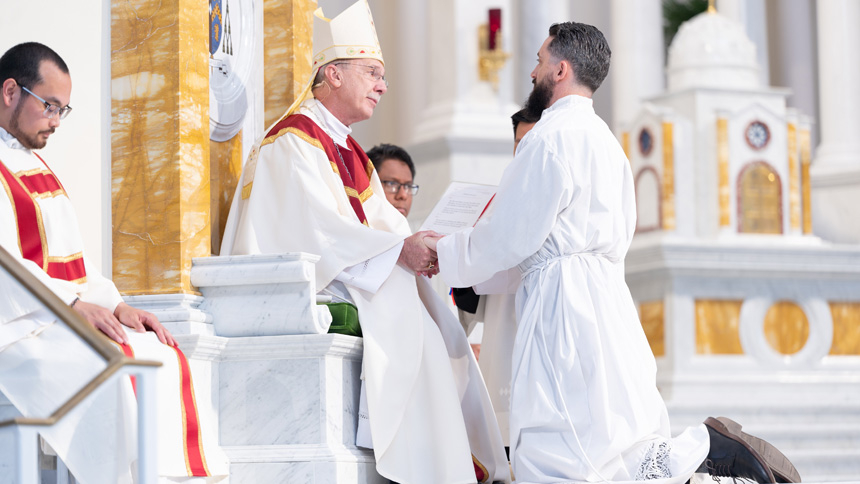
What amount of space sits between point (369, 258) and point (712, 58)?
880cm

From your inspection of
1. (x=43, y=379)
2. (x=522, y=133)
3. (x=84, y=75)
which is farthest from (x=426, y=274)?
(x=43, y=379)

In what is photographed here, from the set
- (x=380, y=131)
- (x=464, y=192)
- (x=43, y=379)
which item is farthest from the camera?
(x=380, y=131)

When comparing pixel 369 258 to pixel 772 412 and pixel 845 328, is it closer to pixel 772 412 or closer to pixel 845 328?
pixel 772 412

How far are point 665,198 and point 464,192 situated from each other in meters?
6.95

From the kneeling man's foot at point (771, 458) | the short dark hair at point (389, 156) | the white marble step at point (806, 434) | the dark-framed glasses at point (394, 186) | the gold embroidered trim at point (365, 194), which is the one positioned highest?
the short dark hair at point (389, 156)

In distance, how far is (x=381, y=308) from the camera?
15.7 feet

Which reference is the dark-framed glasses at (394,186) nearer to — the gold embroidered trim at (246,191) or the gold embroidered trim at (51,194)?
the gold embroidered trim at (246,191)

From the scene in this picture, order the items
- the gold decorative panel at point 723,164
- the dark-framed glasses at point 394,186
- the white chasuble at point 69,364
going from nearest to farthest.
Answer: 1. the white chasuble at point 69,364
2. the dark-framed glasses at point 394,186
3. the gold decorative panel at point 723,164

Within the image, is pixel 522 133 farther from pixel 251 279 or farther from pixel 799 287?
pixel 799 287

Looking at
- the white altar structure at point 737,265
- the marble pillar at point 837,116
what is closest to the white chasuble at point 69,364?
the white altar structure at point 737,265

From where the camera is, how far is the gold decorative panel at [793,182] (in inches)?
474

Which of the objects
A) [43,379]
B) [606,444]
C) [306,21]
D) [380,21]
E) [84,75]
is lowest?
[606,444]

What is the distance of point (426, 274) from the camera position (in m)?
4.97

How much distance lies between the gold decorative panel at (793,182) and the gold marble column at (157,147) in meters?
8.33
